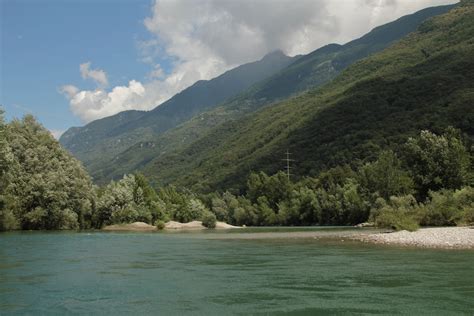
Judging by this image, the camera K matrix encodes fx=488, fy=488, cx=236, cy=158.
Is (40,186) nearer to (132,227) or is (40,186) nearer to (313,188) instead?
(132,227)

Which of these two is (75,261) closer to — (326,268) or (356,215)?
(326,268)

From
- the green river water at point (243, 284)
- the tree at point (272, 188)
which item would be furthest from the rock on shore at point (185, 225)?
the green river water at point (243, 284)

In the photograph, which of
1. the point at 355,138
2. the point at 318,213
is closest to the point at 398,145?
the point at 355,138

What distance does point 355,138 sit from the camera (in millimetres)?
191750

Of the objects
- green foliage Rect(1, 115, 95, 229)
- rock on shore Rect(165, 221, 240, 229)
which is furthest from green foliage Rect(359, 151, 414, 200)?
green foliage Rect(1, 115, 95, 229)

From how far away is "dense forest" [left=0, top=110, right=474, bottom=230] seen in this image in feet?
236

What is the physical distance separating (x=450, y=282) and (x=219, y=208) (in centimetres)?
14355

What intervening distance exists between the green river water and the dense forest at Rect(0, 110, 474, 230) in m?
29.5

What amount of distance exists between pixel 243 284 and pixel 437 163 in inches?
3102

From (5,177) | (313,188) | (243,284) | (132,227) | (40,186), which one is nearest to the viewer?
(243,284)

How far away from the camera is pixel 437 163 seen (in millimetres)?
93312

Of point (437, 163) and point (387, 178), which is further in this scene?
point (387, 178)

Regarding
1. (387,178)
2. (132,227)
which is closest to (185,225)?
(132,227)

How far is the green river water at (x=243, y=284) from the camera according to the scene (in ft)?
62.8
